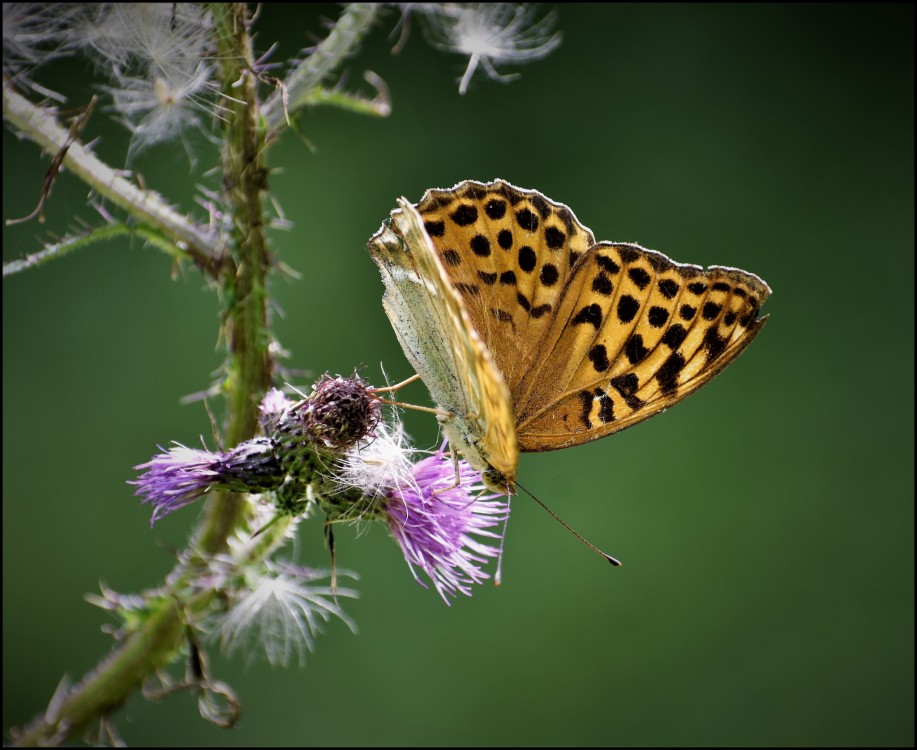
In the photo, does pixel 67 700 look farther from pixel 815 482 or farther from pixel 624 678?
pixel 815 482

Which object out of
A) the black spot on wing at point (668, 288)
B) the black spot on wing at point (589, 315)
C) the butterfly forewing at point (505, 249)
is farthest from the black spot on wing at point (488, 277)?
the black spot on wing at point (668, 288)

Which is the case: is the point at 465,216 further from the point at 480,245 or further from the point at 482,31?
the point at 482,31

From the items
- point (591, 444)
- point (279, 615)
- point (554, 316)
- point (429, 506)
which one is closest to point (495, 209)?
point (554, 316)

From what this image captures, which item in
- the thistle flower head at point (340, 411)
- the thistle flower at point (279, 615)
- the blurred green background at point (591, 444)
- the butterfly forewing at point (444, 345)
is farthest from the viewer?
the blurred green background at point (591, 444)

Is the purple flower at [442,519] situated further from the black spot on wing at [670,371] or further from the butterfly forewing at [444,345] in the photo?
the black spot on wing at [670,371]

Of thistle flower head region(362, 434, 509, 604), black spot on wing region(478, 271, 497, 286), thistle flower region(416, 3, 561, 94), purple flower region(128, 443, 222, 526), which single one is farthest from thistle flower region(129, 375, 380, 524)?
thistle flower region(416, 3, 561, 94)

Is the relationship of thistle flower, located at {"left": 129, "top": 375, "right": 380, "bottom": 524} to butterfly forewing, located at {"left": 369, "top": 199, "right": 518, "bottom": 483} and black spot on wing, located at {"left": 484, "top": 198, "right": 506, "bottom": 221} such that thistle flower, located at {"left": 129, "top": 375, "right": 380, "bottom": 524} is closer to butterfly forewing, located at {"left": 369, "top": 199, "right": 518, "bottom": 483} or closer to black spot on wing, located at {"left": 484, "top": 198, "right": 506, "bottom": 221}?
butterfly forewing, located at {"left": 369, "top": 199, "right": 518, "bottom": 483}
